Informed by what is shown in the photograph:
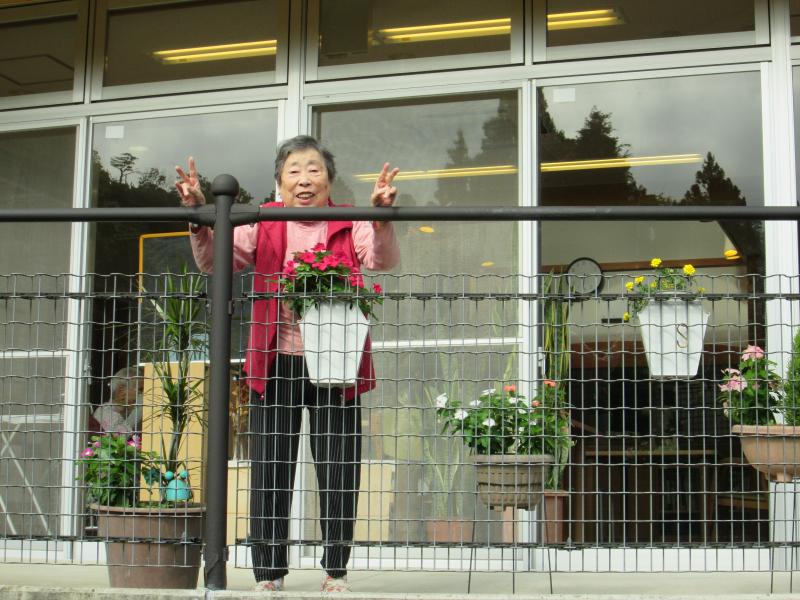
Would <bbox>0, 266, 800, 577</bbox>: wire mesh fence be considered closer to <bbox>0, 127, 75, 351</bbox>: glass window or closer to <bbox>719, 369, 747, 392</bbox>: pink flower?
<bbox>719, 369, 747, 392</bbox>: pink flower

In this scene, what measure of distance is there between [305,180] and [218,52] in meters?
2.38

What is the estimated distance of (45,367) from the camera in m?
5.97

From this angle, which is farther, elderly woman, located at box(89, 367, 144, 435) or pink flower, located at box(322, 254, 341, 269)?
elderly woman, located at box(89, 367, 144, 435)

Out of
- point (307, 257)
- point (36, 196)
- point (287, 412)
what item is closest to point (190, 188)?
point (307, 257)

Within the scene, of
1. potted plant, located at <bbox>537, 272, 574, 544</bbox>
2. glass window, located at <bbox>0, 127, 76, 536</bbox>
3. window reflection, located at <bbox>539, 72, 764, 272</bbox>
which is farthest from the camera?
glass window, located at <bbox>0, 127, 76, 536</bbox>

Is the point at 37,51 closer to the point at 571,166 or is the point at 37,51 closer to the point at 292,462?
the point at 571,166

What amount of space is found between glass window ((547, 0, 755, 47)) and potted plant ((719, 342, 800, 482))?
6.85 feet

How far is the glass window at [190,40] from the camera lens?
5.94m

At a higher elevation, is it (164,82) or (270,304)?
(164,82)

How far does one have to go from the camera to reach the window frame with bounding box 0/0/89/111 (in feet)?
20.2

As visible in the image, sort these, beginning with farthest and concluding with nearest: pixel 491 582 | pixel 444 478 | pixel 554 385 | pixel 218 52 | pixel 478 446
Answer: pixel 218 52, pixel 444 478, pixel 491 582, pixel 554 385, pixel 478 446

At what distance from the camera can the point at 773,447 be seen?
3.76 metres

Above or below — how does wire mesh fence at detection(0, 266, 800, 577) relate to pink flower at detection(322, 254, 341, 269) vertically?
below

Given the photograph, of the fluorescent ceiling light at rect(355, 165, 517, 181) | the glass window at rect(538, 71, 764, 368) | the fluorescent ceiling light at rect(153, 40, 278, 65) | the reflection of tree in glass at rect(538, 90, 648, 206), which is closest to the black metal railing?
the glass window at rect(538, 71, 764, 368)
